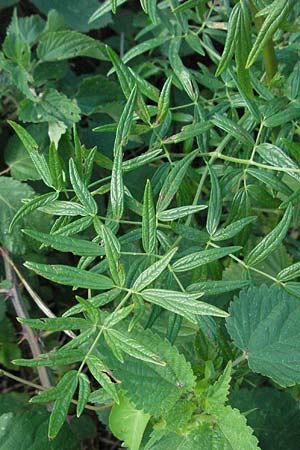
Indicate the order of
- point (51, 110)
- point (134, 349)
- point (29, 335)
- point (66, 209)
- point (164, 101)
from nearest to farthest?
point (134, 349), point (66, 209), point (164, 101), point (29, 335), point (51, 110)

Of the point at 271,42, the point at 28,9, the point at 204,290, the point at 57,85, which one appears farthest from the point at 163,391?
the point at 28,9

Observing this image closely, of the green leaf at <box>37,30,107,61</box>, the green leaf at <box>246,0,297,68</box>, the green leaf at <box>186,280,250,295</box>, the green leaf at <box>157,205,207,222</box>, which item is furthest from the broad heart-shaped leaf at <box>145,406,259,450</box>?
the green leaf at <box>37,30,107,61</box>

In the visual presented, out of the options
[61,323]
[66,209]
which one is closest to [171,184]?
[66,209]

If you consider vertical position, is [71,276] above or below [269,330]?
above

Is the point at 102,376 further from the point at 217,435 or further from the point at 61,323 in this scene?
the point at 217,435

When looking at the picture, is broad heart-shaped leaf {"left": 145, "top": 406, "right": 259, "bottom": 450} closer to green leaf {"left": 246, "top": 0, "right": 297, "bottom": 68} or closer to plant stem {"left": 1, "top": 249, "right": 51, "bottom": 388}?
plant stem {"left": 1, "top": 249, "right": 51, "bottom": 388}

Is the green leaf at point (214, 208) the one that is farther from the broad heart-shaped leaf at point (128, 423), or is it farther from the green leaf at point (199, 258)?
the broad heart-shaped leaf at point (128, 423)

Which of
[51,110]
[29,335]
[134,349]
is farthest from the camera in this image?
[51,110]
